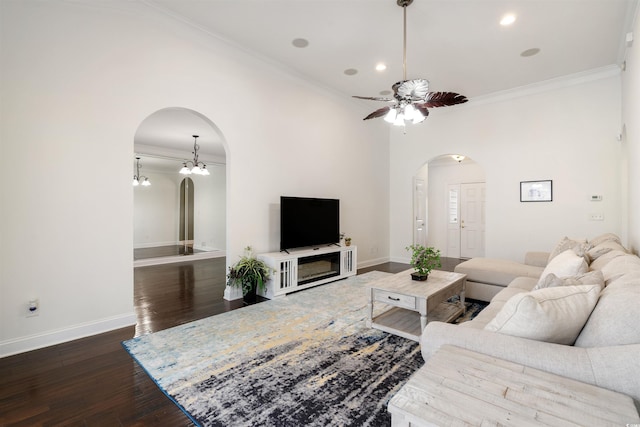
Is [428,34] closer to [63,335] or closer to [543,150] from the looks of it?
[543,150]

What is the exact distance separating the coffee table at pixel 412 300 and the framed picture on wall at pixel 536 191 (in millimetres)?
3074

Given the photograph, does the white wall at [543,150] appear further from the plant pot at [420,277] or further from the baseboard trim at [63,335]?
the baseboard trim at [63,335]

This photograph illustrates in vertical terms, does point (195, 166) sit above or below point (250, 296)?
above

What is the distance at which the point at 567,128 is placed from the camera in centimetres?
507

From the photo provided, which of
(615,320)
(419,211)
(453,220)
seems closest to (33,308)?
(615,320)

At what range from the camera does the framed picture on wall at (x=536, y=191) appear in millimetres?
5234

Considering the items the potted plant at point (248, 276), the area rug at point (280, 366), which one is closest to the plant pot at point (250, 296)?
the potted plant at point (248, 276)

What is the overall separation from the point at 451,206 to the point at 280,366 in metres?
7.20

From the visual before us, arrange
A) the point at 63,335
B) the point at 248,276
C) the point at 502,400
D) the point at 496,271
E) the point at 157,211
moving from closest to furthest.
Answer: the point at 502,400 → the point at 63,335 → the point at 496,271 → the point at 248,276 → the point at 157,211

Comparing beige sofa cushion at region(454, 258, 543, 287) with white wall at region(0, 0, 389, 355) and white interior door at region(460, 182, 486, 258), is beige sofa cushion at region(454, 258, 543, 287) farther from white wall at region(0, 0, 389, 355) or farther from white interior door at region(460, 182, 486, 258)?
white interior door at region(460, 182, 486, 258)

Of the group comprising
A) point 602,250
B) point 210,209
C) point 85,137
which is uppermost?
point 85,137

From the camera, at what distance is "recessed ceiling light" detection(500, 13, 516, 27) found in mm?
3437

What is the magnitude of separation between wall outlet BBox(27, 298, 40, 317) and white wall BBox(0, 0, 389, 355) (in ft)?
0.13

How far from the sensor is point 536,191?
5.34 meters
